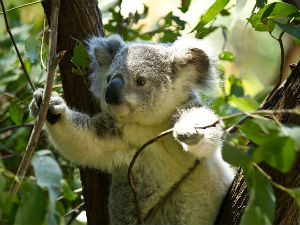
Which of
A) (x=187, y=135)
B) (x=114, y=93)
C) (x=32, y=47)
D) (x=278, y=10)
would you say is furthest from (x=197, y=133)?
(x=32, y=47)

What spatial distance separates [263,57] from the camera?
43.0ft

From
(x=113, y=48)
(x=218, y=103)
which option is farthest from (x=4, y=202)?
(x=218, y=103)

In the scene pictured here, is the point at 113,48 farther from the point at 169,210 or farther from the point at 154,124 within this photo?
the point at 169,210

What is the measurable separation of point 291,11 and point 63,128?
4.51 feet

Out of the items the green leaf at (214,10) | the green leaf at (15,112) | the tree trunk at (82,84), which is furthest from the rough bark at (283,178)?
the green leaf at (15,112)

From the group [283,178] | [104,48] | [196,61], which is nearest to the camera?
[283,178]

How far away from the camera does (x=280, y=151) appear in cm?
142

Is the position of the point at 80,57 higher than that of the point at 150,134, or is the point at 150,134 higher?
the point at 80,57

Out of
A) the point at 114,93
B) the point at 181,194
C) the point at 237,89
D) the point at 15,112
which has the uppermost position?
the point at 114,93

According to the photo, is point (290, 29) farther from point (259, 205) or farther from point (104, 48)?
point (104, 48)

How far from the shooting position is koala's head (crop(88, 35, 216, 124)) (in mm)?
2820

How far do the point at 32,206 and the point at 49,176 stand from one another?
0.11 m

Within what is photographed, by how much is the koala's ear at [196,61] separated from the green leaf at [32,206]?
1.67m

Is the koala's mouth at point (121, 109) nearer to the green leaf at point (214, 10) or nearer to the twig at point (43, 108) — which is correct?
the green leaf at point (214, 10)
